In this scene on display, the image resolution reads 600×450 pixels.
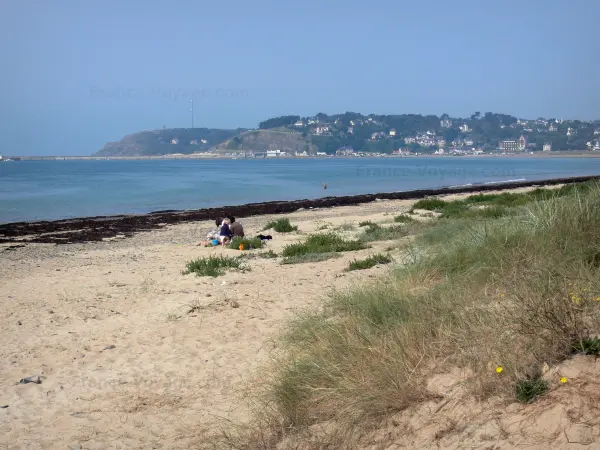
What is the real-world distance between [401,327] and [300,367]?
0.81 meters

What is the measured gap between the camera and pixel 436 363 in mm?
4109

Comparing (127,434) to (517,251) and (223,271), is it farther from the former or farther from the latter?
(223,271)

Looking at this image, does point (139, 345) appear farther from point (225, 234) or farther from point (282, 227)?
point (282, 227)

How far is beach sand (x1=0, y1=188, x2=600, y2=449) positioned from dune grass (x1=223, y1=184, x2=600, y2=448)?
0.65 meters

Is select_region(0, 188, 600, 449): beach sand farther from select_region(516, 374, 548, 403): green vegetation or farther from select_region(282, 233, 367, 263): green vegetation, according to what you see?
select_region(516, 374, 548, 403): green vegetation

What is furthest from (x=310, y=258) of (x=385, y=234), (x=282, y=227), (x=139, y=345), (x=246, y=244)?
(x=282, y=227)

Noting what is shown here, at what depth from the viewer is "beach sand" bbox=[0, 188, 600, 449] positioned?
16.1 ft

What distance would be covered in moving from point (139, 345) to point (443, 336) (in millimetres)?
3869

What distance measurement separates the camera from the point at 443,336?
4.30m

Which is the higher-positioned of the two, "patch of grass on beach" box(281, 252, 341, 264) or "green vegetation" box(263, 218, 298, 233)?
"patch of grass on beach" box(281, 252, 341, 264)

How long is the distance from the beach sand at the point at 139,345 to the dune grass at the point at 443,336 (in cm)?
65

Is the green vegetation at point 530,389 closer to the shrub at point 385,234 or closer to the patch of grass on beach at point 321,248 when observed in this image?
the patch of grass on beach at point 321,248

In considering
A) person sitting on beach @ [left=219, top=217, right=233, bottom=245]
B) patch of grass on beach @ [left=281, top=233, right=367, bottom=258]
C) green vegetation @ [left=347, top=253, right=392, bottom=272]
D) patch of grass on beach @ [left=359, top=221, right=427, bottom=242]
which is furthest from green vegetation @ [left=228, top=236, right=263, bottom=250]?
green vegetation @ [left=347, top=253, right=392, bottom=272]

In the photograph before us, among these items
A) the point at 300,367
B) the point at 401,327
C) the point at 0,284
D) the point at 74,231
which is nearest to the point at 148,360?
the point at 300,367
